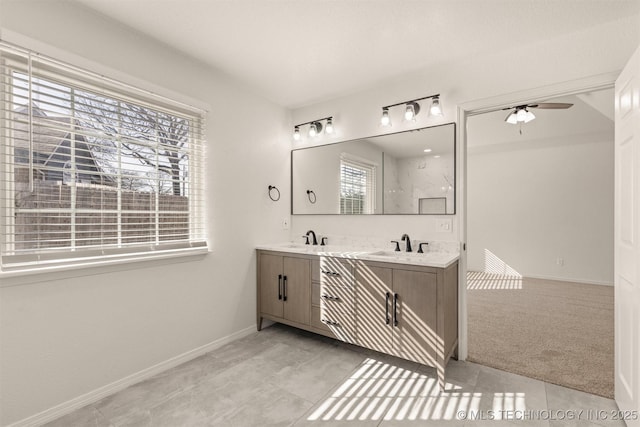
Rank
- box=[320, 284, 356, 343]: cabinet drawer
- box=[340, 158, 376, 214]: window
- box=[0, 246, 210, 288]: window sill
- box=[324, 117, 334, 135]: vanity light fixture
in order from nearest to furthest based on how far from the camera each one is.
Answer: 1. box=[0, 246, 210, 288]: window sill
2. box=[320, 284, 356, 343]: cabinet drawer
3. box=[340, 158, 376, 214]: window
4. box=[324, 117, 334, 135]: vanity light fixture

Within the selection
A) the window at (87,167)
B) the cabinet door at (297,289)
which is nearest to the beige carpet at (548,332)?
the cabinet door at (297,289)

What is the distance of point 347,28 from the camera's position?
208cm

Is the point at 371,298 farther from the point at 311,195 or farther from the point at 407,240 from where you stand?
the point at 311,195

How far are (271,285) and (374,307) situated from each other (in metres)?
1.11

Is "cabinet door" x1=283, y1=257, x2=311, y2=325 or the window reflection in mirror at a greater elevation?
the window reflection in mirror

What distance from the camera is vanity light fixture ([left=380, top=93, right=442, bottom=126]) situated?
101 inches

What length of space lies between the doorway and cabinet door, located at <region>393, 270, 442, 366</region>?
2.26 feet

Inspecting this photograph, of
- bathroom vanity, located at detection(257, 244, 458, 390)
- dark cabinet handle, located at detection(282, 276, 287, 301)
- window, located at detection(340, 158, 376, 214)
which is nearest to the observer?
bathroom vanity, located at detection(257, 244, 458, 390)

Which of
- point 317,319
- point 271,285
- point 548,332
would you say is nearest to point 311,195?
point 271,285

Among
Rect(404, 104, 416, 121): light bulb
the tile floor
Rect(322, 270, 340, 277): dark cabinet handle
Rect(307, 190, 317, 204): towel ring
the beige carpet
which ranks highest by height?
Rect(404, 104, 416, 121): light bulb

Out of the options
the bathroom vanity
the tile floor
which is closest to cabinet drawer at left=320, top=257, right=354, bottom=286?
the bathroom vanity

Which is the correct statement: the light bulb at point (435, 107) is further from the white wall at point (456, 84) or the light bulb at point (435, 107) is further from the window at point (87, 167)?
the window at point (87, 167)

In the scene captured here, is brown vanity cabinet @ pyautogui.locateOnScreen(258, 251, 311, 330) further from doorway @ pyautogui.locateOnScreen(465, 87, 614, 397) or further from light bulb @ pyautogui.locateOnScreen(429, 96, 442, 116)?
light bulb @ pyautogui.locateOnScreen(429, 96, 442, 116)

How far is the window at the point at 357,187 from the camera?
9.96 ft
